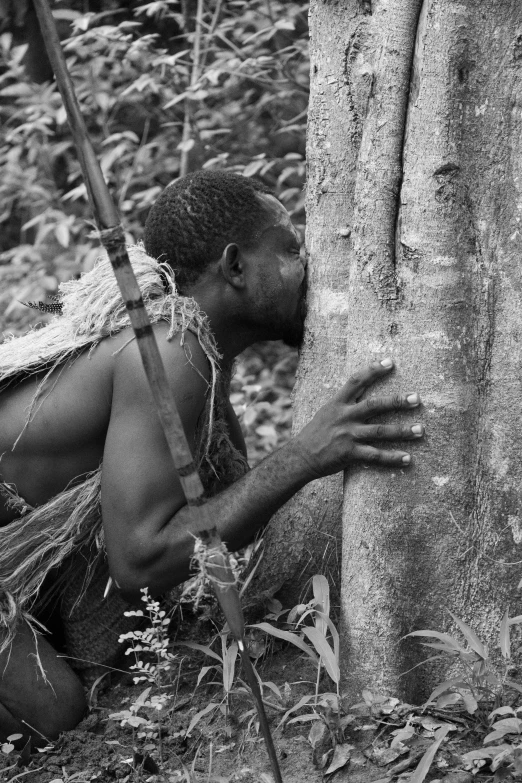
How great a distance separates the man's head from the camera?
2.54m

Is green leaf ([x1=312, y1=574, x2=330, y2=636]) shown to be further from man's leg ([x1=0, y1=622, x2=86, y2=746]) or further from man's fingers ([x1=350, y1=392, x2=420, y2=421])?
man's leg ([x1=0, y1=622, x2=86, y2=746])

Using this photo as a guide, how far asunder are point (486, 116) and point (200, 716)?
5.74 ft

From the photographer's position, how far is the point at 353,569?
231cm

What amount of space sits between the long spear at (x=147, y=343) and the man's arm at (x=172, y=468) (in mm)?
425

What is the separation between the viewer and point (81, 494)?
2625 mm

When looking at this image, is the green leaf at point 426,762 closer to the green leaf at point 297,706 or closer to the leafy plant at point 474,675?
the leafy plant at point 474,675

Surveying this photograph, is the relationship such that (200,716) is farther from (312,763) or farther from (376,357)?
(376,357)

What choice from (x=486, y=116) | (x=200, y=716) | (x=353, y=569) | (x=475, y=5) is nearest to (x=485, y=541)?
(x=353, y=569)

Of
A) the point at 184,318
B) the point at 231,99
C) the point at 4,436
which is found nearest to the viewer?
the point at 184,318

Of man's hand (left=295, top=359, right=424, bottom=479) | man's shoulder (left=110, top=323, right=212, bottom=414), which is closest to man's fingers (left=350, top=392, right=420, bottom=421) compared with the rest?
man's hand (left=295, top=359, right=424, bottom=479)

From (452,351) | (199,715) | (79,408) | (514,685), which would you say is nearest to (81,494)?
(79,408)

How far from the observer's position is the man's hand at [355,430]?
2201mm

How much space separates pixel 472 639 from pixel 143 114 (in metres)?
5.34

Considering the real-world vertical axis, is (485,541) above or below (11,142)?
below
